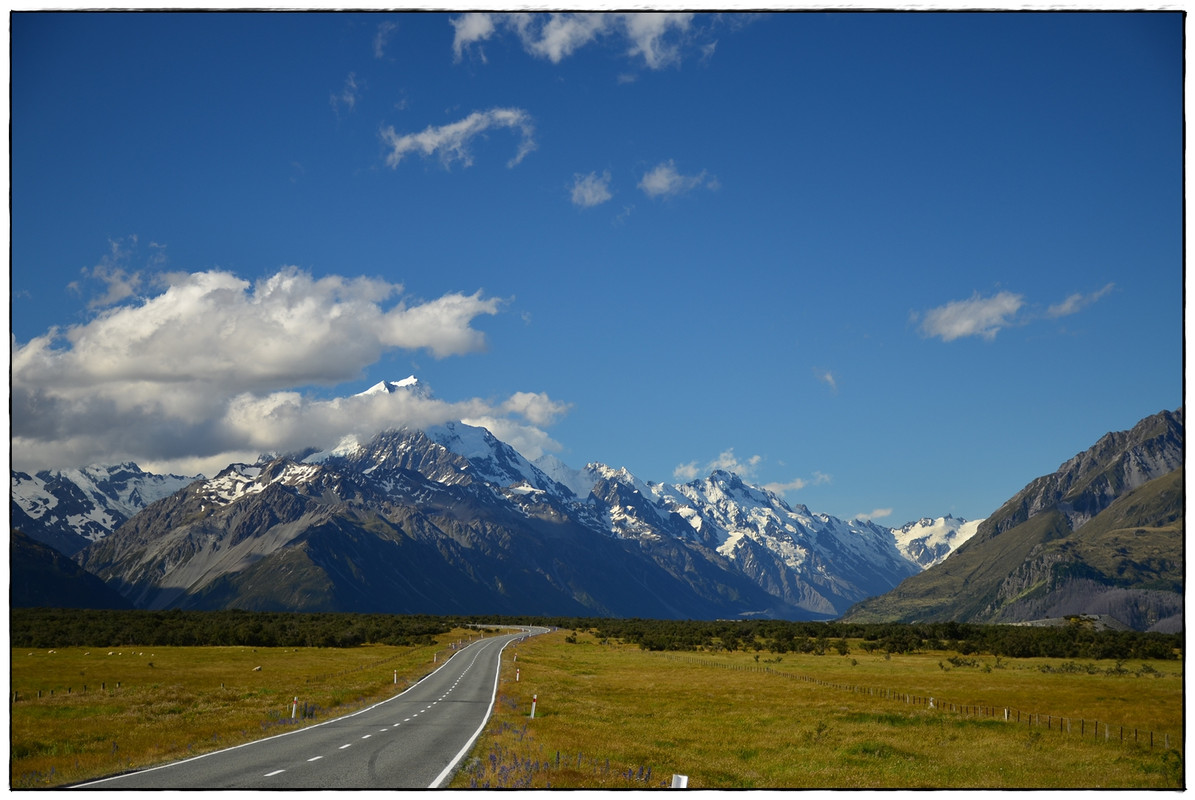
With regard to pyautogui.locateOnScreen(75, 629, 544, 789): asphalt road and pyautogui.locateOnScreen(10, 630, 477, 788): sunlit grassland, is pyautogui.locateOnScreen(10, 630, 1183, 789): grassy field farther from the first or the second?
pyautogui.locateOnScreen(75, 629, 544, 789): asphalt road

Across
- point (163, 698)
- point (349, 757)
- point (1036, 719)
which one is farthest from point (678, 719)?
point (163, 698)

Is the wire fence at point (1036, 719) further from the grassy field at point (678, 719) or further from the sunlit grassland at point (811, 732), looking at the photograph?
the sunlit grassland at point (811, 732)

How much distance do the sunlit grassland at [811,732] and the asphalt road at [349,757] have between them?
4.86 ft

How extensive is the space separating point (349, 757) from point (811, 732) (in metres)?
25.5

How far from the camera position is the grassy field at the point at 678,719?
107 feet

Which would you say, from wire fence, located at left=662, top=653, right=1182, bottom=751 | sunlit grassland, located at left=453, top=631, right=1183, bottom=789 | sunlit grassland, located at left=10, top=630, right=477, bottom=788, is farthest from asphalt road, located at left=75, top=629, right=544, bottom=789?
wire fence, located at left=662, top=653, right=1182, bottom=751

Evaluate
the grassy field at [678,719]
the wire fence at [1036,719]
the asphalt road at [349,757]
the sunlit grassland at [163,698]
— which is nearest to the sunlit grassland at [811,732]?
the grassy field at [678,719]

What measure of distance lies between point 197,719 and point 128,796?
3006 cm

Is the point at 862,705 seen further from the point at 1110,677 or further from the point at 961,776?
the point at 1110,677

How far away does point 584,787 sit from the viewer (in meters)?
25.5

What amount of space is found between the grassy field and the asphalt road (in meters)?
1.50

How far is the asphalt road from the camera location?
25.5 meters

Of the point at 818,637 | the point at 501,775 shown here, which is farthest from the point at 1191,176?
the point at 818,637

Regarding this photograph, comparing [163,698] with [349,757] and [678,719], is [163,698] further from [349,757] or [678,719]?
[349,757]
